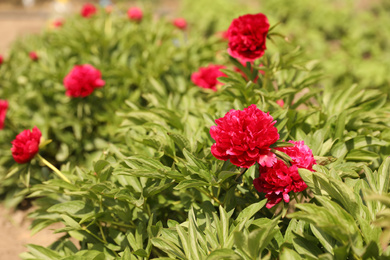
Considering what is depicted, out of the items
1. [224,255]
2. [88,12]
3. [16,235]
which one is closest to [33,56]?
[88,12]

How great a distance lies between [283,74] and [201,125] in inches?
25.3

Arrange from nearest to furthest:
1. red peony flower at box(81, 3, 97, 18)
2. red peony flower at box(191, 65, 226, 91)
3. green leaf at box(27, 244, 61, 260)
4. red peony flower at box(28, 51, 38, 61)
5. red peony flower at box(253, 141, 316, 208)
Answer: red peony flower at box(253, 141, 316, 208)
green leaf at box(27, 244, 61, 260)
red peony flower at box(191, 65, 226, 91)
red peony flower at box(28, 51, 38, 61)
red peony flower at box(81, 3, 97, 18)

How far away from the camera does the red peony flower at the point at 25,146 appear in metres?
1.65

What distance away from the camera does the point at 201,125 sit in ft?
6.08

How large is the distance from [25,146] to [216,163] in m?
0.97

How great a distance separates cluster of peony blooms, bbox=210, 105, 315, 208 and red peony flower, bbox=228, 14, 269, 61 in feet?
1.82

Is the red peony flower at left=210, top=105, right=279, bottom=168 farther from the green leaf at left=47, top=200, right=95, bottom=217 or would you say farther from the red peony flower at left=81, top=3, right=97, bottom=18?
the red peony flower at left=81, top=3, right=97, bottom=18

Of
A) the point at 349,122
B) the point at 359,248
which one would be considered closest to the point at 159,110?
the point at 349,122

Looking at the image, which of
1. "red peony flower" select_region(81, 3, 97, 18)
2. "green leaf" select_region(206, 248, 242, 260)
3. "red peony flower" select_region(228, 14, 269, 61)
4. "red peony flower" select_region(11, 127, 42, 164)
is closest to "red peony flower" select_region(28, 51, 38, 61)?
"red peony flower" select_region(81, 3, 97, 18)

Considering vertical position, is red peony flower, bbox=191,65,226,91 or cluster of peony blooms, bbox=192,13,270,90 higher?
cluster of peony blooms, bbox=192,13,270,90

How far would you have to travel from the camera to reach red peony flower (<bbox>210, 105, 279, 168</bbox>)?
43.3 inches

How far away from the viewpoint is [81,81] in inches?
101

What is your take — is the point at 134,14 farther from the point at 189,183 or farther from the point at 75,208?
the point at 189,183

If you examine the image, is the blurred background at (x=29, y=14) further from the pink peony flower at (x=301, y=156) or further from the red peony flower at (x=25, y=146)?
the pink peony flower at (x=301, y=156)
